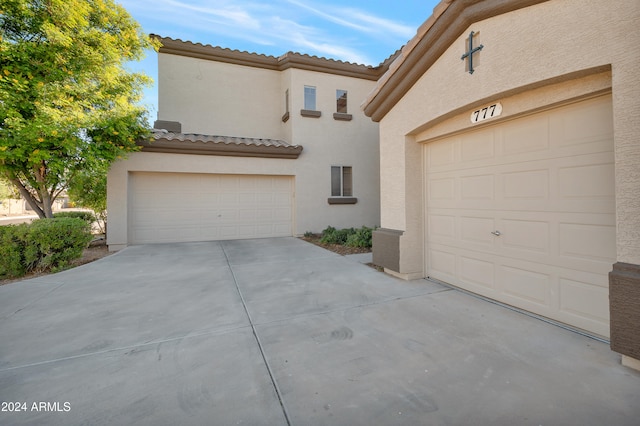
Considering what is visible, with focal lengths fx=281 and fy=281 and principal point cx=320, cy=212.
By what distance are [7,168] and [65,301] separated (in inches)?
197

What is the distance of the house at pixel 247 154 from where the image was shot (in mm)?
9703

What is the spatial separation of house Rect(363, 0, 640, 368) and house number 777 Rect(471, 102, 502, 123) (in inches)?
0.6

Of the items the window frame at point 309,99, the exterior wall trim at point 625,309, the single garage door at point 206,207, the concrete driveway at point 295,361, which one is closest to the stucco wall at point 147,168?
the single garage door at point 206,207

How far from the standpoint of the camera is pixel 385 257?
19.6ft

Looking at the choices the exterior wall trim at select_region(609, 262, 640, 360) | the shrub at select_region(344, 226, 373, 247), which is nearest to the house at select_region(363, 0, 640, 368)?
the exterior wall trim at select_region(609, 262, 640, 360)

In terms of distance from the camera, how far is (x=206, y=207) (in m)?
10.4

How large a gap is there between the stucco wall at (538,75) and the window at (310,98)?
6.81 meters

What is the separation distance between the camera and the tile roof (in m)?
9.35

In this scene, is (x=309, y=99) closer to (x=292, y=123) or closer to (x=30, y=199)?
(x=292, y=123)

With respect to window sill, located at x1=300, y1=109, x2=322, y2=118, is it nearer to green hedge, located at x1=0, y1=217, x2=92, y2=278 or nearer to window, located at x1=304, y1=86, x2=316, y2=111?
window, located at x1=304, y1=86, x2=316, y2=111

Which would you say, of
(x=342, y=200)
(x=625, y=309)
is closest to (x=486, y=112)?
(x=625, y=309)

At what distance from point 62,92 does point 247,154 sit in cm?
513

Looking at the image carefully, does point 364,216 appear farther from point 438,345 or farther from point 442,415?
point 442,415

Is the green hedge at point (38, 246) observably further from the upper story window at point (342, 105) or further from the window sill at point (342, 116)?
the upper story window at point (342, 105)
